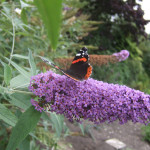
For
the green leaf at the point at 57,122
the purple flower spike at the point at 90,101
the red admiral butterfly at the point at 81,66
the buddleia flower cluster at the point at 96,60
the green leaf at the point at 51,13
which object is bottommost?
the green leaf at the point at 57,122

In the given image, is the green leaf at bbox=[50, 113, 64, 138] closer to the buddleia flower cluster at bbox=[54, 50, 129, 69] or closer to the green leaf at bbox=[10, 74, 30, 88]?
the green leaf at bbox=[10, 74, 30, 88]

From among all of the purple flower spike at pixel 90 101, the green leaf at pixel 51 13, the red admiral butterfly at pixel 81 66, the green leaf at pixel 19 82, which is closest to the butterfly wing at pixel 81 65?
the red admiral butterfly at pixel 81 66

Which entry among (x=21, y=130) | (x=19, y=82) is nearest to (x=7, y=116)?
(x=21, y=130)

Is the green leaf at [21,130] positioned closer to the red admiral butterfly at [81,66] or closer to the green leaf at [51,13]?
the red admiral butterfly at [81,66]

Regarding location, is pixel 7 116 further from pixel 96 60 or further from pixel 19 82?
pixel 96 60

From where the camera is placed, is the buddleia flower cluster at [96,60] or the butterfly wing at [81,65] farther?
the buddleia flower cluster at [96,60]

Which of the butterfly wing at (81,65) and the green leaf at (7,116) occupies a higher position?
the butterfly wing at (81,65)

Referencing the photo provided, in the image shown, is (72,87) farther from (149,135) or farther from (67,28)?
(149,135)

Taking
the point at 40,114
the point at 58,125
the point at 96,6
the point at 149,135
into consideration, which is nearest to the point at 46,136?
the point at 58,125
